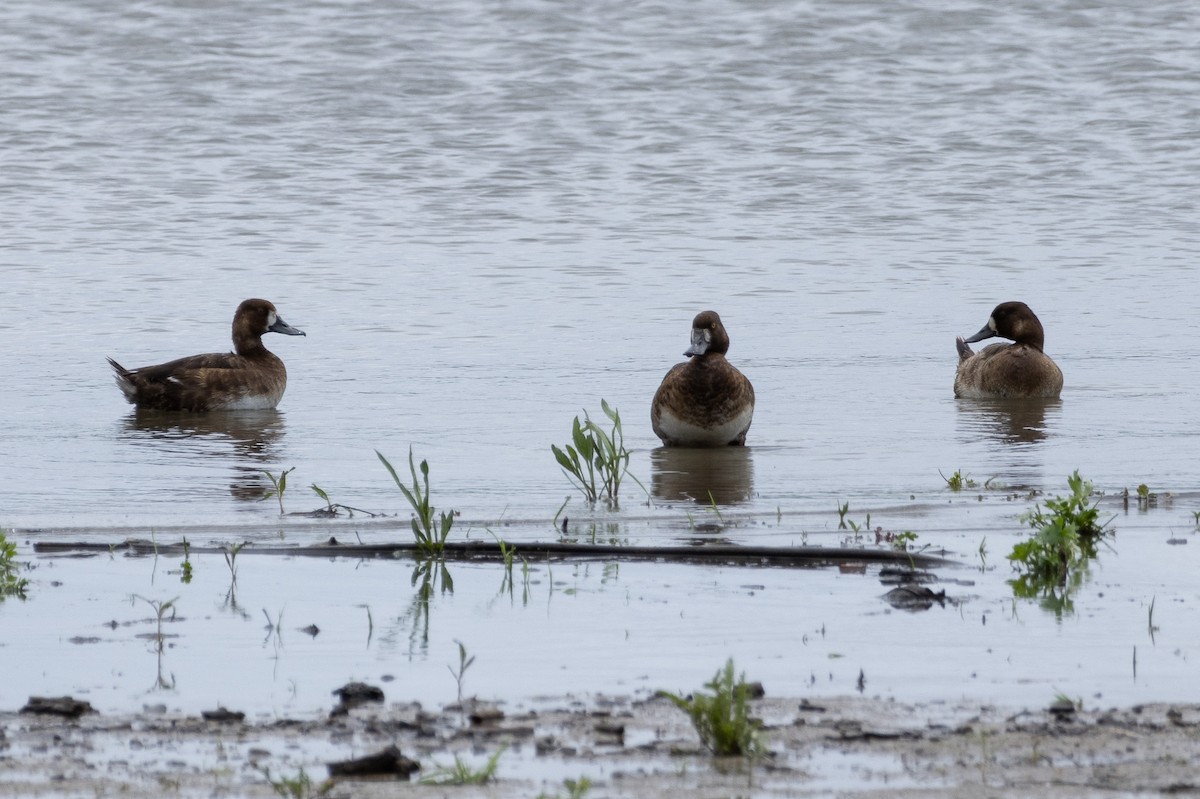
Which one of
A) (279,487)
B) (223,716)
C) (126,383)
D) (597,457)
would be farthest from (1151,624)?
(126,383)

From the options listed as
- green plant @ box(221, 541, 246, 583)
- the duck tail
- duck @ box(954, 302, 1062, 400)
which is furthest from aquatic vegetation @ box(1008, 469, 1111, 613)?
the duck tail

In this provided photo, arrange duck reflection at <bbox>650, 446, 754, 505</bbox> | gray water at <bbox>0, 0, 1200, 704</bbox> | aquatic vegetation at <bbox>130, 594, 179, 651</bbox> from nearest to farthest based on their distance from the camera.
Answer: aquatic vegetation at <bbox>130, 594, 179, 651</bbox>
duck reflection at <bbox>650, 446, 754, 505</bbox>
gray water at <bbox>0, 0, 1200, 704</bbox>

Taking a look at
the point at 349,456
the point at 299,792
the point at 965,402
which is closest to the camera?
the point at 299,792

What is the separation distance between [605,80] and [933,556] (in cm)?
2384

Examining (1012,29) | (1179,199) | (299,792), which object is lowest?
(299,792)

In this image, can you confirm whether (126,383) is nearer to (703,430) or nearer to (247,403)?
(247,403)

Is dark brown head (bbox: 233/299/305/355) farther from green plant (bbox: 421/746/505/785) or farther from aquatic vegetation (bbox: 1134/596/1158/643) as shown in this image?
green plant (bbox: 421/746/505/785)

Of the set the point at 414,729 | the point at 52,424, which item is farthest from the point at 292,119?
the point at 414,729

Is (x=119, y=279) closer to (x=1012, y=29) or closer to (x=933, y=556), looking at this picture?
(x=933, y=556)

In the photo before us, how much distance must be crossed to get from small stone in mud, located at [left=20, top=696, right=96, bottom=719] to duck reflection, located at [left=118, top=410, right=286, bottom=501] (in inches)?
166

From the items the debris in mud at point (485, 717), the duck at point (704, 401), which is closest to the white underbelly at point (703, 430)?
the duck at point (704, 401)

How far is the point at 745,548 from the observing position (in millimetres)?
6125

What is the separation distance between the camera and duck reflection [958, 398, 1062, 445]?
10.6 metres

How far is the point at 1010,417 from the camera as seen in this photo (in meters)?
11.4
